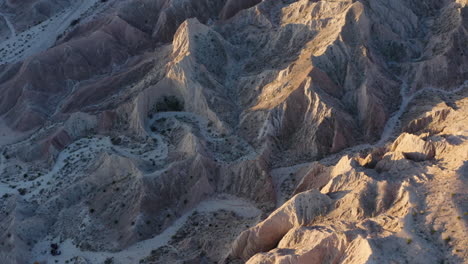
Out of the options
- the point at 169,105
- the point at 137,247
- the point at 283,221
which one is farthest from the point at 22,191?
the point at 283,221

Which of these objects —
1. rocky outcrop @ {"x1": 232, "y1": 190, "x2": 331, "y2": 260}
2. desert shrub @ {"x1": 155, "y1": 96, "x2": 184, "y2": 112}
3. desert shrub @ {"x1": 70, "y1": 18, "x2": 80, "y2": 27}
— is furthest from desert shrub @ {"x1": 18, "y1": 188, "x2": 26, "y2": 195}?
desert shrub @ {"x1": 70, "y1": 18, "x2": 80, "y2": 27}

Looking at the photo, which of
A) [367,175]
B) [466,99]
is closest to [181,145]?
[367,175]

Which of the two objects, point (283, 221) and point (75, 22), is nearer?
point (283, 221)

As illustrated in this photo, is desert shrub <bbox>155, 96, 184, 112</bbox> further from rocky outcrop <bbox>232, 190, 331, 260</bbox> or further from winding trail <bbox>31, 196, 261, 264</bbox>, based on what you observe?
rocky outcrop <bbox>232, 190, 331, 260</bbox>

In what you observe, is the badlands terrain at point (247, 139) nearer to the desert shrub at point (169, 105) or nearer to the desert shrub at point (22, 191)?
the desert shrub at point (169, 105)

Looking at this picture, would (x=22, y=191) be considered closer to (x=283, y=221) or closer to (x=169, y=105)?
(x=169, y=105)

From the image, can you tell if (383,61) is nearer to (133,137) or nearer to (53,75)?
(133,137)

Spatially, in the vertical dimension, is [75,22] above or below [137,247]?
above

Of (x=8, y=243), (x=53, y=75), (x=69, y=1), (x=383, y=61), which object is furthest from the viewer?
(x=69, y=1)

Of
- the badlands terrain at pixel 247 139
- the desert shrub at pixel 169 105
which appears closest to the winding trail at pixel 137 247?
the badlands terrain at pixel 247 139
